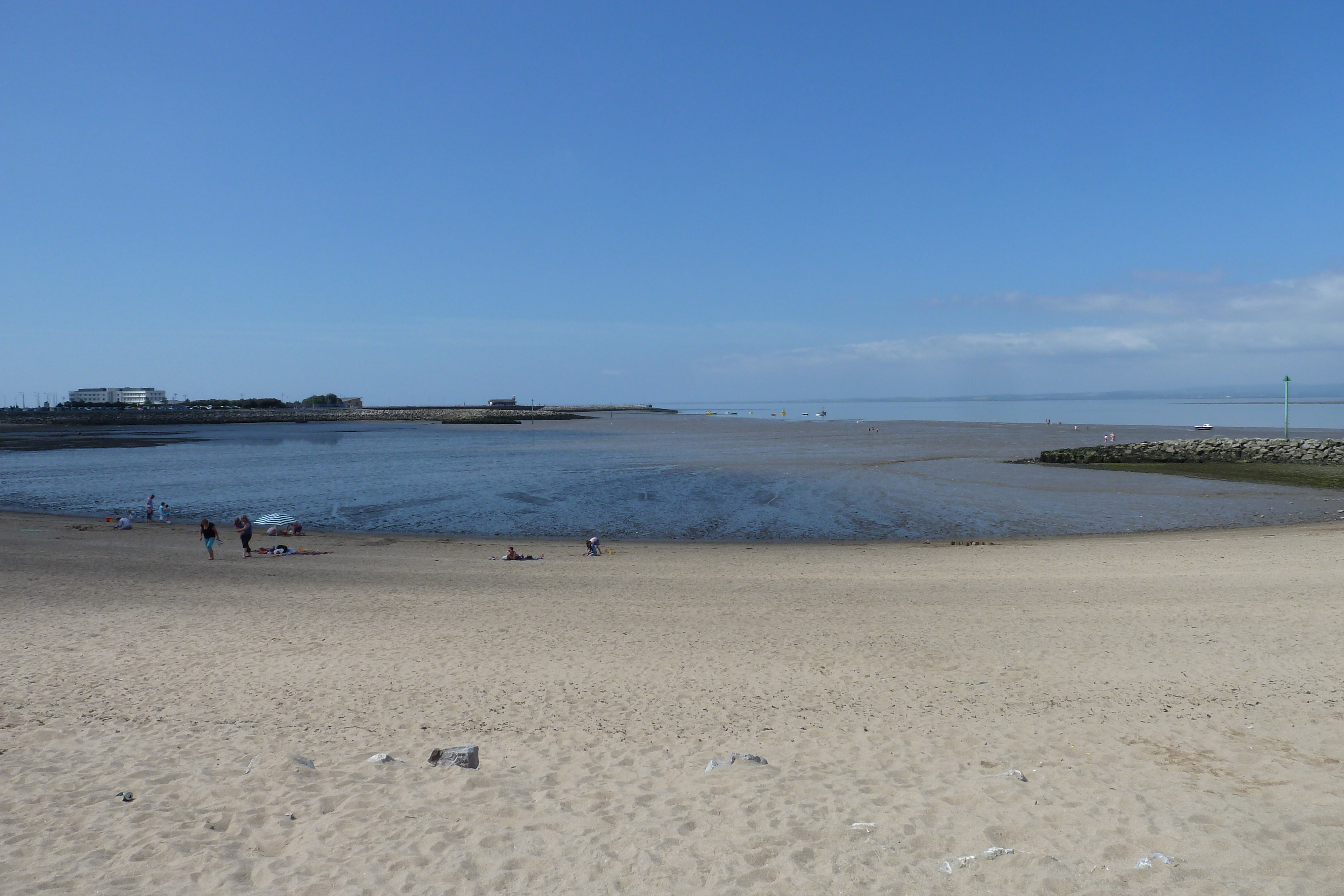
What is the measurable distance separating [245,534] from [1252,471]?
153 ft

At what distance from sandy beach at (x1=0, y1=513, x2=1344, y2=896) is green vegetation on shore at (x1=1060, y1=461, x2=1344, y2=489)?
2506cm

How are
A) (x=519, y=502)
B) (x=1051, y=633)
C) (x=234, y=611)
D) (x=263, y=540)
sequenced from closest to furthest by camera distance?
(x=1051, y=633) < (x=234, y=611) < (x=263, y=540) < (x=519, y=502)

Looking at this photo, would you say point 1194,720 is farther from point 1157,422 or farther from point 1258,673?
point 1157,422

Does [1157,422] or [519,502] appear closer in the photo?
[519,502]

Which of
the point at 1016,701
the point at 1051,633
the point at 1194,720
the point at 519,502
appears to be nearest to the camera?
the point at 1194,720

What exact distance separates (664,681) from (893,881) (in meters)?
4.77

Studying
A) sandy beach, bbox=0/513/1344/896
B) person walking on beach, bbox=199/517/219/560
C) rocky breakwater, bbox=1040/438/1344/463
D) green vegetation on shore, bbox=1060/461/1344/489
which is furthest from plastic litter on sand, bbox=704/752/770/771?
rocky breakwater, bbox=1040/438/1344/463

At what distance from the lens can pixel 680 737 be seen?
8078mm

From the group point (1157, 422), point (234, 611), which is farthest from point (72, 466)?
point (1157, 422)

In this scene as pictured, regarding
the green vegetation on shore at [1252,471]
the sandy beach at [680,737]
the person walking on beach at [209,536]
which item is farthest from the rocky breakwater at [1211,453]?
the person walking on beach at [209,536]

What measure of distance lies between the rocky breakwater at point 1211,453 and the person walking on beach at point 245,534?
42971mm

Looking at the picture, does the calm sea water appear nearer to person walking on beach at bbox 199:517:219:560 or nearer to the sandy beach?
person walking on beach at bbox 199:517:219:560

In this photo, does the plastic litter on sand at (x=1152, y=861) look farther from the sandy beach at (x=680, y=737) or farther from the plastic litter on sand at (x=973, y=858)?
the plastic litter on sand at (x=973, y=858)

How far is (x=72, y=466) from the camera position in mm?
48281
